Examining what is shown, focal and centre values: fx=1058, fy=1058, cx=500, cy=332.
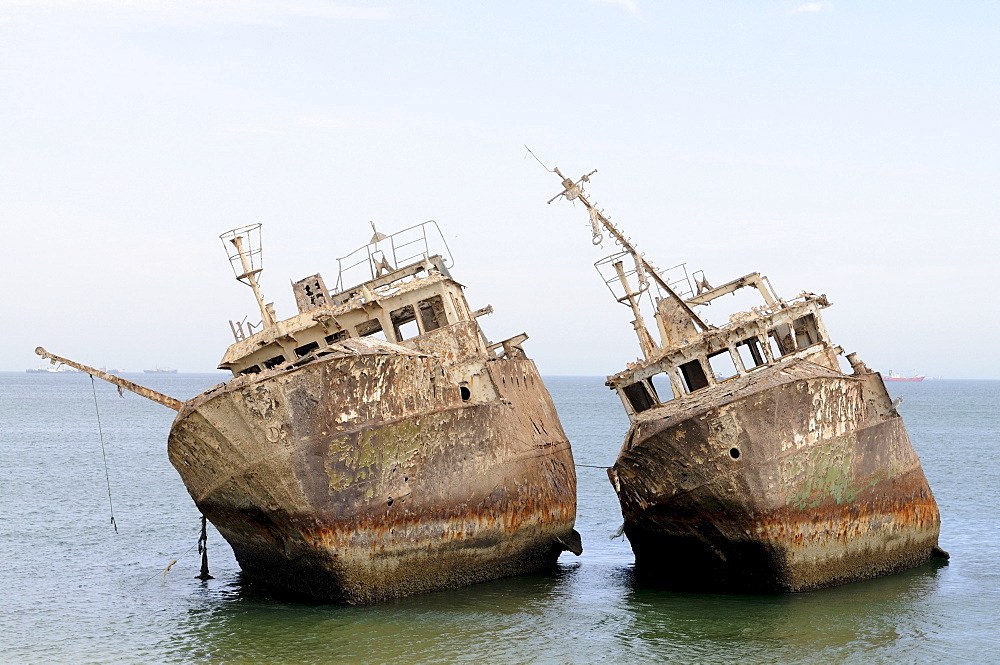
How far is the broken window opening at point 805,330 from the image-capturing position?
18.8 m

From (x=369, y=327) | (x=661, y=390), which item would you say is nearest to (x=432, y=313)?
(x=369, y=327)

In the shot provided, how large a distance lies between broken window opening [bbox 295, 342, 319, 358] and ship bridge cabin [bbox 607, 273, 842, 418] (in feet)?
17.2

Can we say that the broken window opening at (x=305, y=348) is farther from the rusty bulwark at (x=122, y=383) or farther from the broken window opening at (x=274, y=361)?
the rusty bulwark at (x=122, y=383)

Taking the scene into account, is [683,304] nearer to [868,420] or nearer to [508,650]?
[868,420]

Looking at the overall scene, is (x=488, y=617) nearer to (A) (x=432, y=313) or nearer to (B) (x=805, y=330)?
(A) (x=432, y=313)

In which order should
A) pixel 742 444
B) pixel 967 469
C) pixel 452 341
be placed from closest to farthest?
pixel 742 444
pixel 452 341
pixel 967 469

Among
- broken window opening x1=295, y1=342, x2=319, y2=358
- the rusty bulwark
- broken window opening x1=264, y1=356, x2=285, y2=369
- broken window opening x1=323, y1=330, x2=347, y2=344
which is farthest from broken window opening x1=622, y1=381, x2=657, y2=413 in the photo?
the rusty bulwark

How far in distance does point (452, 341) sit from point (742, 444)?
5.39 metres

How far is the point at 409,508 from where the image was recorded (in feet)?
51.1

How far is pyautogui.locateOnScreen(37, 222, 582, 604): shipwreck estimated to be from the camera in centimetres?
1486

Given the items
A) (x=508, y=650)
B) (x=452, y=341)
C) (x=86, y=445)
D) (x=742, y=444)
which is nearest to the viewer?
(x=508, y=650)

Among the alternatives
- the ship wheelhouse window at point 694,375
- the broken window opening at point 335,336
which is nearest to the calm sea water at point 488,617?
the ship wheelhouse window at point 694,375

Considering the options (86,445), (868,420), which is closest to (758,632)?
(868,420)

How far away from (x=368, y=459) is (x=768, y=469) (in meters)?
5.77
